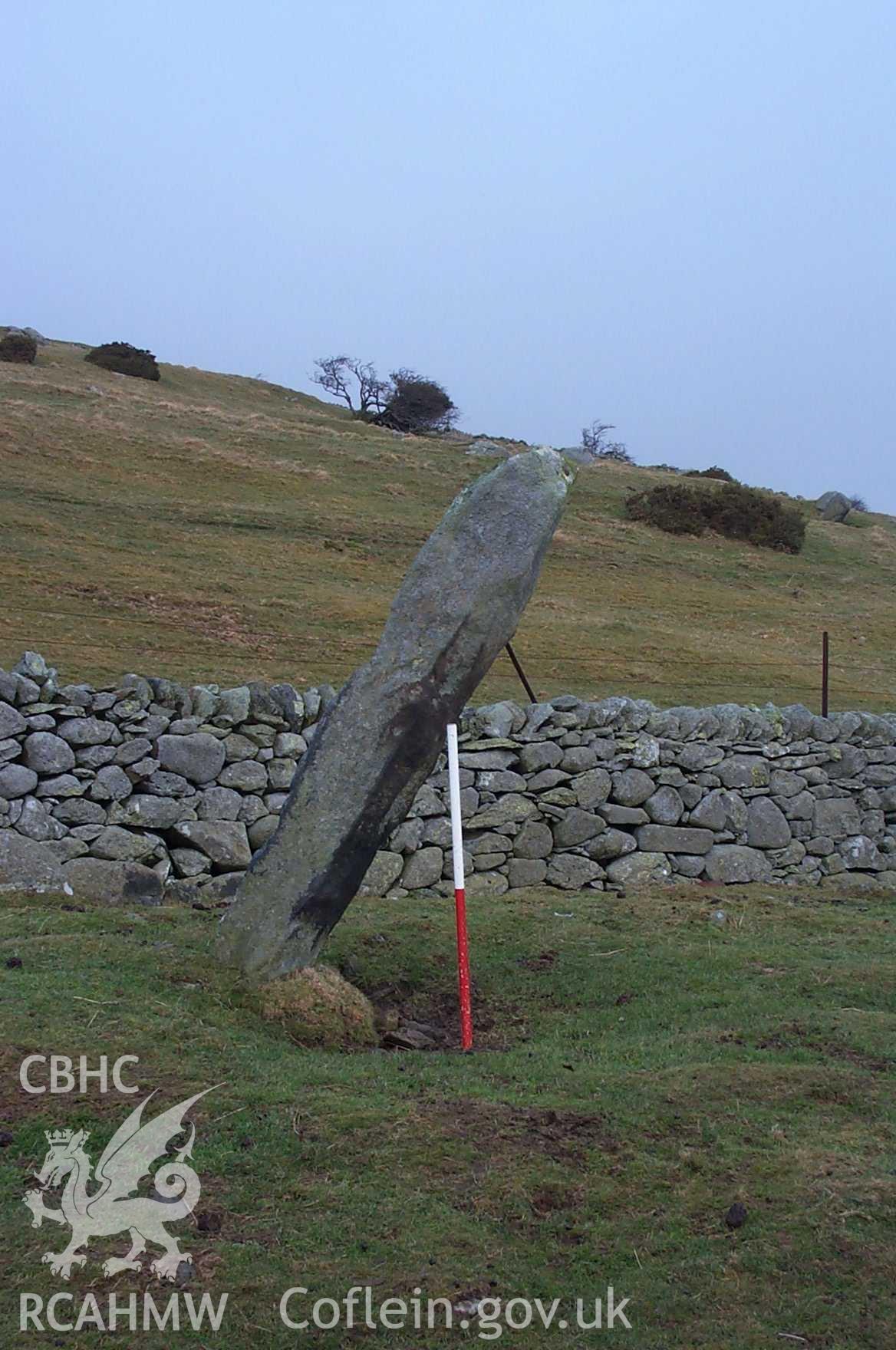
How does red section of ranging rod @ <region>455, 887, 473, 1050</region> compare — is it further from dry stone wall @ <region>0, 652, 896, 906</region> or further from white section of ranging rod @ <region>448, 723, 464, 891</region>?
dry stone wall @ <region>0, 652, 896, 906</region>

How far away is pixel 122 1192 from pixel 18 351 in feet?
145

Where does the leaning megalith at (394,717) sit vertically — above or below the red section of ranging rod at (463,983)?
above

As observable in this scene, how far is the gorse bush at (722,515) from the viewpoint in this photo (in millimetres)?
36594

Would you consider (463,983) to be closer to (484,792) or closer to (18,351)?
(484,792)

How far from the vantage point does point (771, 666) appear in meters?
21.9

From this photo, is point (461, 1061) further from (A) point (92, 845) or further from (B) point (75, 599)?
(B) point (75, 599)

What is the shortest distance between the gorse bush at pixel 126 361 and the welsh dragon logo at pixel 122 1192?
1841 inches

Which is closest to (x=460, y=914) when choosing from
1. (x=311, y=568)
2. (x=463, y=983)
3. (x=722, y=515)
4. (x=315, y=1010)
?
(x=463, y=983)

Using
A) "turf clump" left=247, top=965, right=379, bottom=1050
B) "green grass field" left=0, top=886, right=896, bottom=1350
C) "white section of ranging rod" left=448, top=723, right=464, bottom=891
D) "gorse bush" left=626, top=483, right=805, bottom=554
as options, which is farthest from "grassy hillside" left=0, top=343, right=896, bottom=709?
"green grass field" left=0, top=886, right=896, bottom=1350

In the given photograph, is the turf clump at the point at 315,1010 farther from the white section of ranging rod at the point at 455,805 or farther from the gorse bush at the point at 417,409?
the gorse bush at the point at 417,409

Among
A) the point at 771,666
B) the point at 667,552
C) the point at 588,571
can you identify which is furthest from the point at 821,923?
the point at 667,552

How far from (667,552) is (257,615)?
1571 cm

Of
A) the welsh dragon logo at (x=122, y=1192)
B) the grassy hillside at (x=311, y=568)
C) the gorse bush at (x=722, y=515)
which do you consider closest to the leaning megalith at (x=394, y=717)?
the welsh dragon logo at (x=122, y=1192)

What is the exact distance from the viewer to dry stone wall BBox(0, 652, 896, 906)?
10.9 metres
